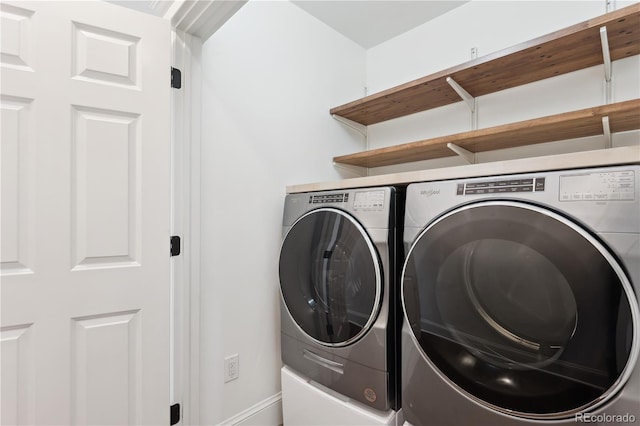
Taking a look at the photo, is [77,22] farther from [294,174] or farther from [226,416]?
[226,416]

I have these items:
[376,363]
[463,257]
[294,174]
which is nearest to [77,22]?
[294,174]

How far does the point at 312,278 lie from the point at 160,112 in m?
0.97

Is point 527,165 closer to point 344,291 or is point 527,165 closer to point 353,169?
point 344,291

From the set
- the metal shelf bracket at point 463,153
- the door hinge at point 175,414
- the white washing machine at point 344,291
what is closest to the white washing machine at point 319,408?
the white washing machine at point 344,291

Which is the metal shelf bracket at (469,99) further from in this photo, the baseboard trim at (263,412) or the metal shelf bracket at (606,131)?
the baseboard trim at (263,412)

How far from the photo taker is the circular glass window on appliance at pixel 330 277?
129 centimetres

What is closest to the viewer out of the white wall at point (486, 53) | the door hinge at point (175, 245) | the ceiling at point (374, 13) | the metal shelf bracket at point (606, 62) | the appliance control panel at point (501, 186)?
the appliance control panel at point (501, 186)

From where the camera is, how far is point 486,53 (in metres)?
1.81

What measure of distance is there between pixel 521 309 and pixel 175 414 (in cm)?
146

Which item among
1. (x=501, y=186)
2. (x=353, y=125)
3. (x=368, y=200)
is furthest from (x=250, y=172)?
(x=501, y=186)

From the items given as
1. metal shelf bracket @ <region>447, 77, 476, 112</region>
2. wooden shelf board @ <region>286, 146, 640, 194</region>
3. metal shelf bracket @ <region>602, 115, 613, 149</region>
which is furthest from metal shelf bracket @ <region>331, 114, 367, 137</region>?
metal shelf bracket @ <region>602, 115, 613, 149</region>

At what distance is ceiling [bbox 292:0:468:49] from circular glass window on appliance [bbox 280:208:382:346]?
1359mm

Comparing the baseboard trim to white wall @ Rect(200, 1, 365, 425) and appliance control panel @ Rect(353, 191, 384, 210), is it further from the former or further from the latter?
appliance control panel @ Rect(353, 191, 384, 210)

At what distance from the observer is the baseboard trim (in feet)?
5.13
